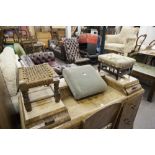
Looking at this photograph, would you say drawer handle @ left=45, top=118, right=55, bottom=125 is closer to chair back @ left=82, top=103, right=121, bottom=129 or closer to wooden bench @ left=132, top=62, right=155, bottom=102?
chair back @ left=82, top=103, right=121, bottom=129

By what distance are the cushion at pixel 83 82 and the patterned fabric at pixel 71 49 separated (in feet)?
7.90

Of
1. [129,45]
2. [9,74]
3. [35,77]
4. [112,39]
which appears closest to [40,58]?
[9,74]

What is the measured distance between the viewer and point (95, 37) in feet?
12.3

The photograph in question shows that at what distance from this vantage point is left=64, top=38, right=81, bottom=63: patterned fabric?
3455 mm

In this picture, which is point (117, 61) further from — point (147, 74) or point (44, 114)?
point (147, 74)

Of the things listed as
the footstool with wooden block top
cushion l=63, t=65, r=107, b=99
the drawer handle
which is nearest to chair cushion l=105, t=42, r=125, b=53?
cushion l=63, t=65, r=107, b=99

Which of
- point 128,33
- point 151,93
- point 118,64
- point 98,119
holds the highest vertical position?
point 128,33

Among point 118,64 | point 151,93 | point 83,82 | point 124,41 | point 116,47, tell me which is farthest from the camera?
point 124,41

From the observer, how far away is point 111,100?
3.50 feet

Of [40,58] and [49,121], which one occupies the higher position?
[49,121]

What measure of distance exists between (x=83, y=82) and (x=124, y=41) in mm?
3580

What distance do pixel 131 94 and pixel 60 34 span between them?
5.81 metres
